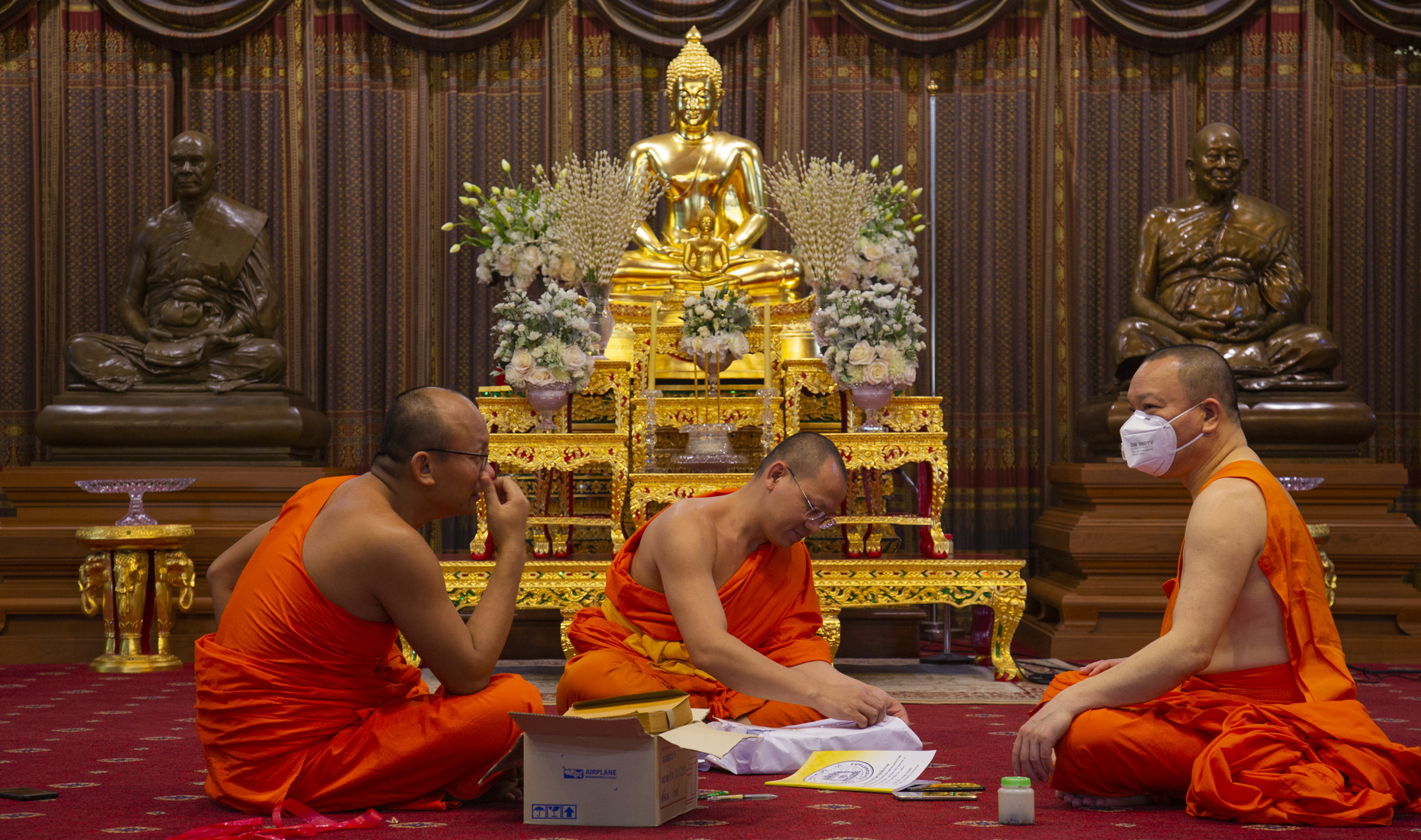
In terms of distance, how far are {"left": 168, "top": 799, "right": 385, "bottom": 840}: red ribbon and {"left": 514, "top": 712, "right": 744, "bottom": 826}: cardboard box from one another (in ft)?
0.93

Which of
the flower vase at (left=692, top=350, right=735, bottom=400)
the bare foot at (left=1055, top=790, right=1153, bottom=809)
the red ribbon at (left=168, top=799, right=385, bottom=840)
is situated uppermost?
the flower vase at (left=692, top=350, right=735, bottom=400)

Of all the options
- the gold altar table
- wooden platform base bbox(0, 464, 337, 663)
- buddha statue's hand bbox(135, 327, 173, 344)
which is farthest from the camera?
buddha statue's hand bbox(135, 327, 173, 344)

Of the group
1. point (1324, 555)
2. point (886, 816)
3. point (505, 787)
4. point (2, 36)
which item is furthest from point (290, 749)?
point (2, 36)

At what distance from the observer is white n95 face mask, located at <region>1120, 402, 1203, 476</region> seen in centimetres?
253

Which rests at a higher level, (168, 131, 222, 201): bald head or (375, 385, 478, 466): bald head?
(168, 131, 222, 201): bald head

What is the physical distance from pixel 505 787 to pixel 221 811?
1.68 feet

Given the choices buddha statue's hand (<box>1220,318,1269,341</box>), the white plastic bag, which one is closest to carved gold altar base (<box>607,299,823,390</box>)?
buddha statue's hand (<box>1220,318,1269,341</box>)

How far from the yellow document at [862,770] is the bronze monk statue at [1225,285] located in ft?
10.5

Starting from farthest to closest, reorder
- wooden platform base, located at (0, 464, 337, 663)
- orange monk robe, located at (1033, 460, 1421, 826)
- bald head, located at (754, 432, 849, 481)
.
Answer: wooden platform base, located at (0, 464, 337, 663) → bald head, located at (754, 432, 849, 481) → orange monk robe, located at (1033, 460, 1421, 826)

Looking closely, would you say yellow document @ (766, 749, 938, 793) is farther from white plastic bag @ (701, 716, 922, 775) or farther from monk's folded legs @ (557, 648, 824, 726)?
monk's folded legs @ (557, 648, 824, 726)

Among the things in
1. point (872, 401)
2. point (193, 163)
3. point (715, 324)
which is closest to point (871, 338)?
point (872, 401)

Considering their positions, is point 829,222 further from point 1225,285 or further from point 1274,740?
point 1274,740

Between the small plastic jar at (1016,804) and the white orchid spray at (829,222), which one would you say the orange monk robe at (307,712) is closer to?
the small plastic jar at (1016,804)

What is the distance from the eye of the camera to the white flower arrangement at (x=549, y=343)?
15.3 ft
